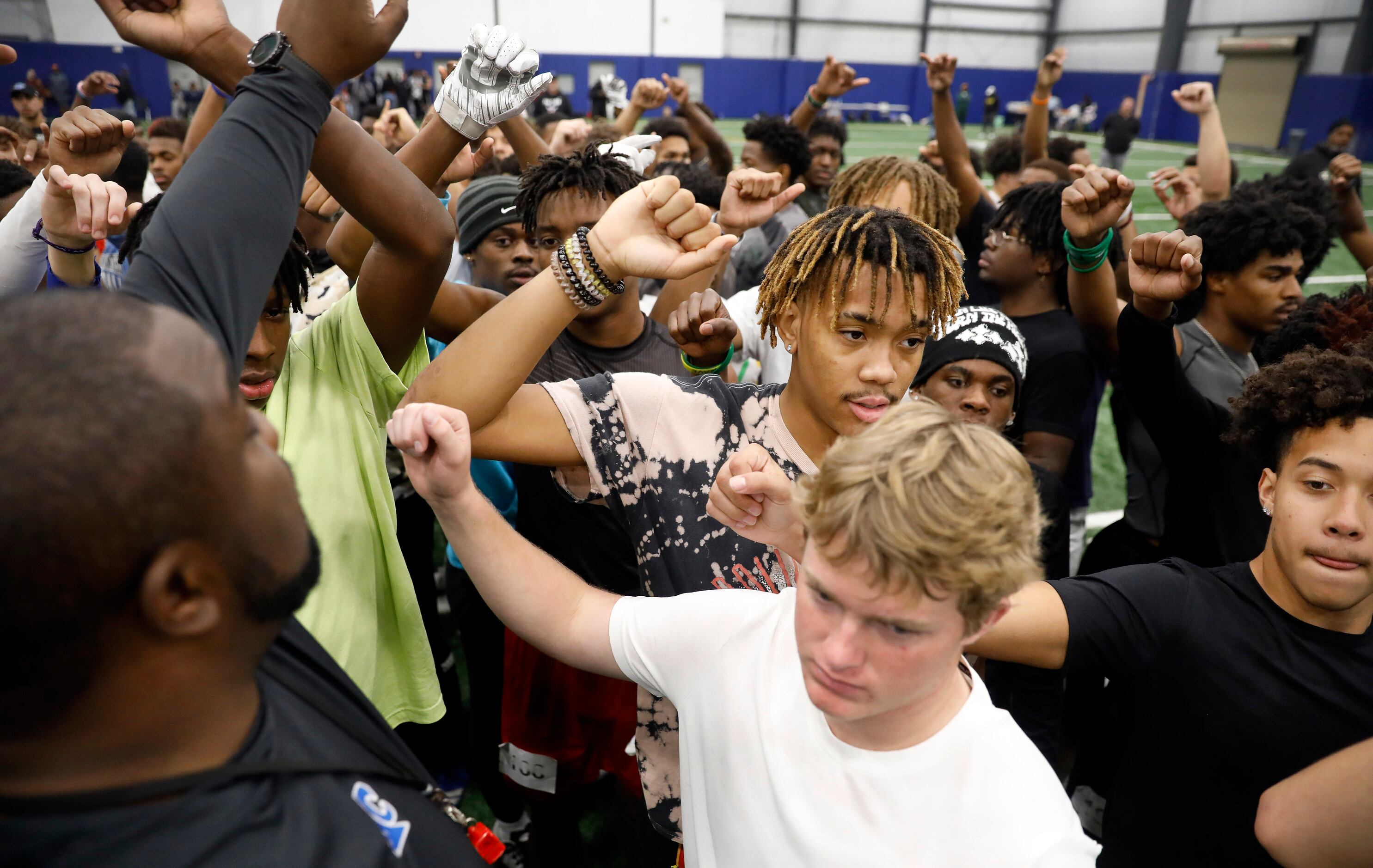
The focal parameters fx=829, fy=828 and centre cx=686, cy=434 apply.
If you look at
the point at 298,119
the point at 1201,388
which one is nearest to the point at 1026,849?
the point at 298,119

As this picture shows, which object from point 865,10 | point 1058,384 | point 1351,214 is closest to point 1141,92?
point 865,10

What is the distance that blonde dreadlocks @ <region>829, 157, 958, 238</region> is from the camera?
3268 mm

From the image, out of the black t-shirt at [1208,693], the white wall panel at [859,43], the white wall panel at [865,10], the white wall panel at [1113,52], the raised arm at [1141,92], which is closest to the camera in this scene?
the black t-shirt at [1208,693]

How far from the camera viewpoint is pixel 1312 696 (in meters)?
1.64

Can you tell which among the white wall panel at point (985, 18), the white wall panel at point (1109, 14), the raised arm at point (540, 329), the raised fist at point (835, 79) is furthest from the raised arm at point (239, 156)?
the white wall panel at point (985, 18)

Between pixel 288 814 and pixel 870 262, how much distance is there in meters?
1.53

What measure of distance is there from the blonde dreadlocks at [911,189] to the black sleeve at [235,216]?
7.27ft

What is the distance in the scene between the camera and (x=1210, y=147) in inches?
201

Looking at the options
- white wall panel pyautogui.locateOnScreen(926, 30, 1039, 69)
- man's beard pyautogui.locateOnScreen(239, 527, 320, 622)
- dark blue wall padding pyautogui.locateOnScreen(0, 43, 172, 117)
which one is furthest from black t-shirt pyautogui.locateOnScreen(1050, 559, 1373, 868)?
white wall panel pyautogui.locateOnScreen(926, 30, 1039, 69)

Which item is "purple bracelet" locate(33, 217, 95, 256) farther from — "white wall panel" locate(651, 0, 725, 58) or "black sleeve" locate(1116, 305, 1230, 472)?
"white wall panel" locate(651, 0, 725, 58)

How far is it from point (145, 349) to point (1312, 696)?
6.72 feet

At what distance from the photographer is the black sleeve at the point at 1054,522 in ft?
7.79

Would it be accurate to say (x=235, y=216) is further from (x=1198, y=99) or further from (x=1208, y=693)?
(x=1198, y=99)

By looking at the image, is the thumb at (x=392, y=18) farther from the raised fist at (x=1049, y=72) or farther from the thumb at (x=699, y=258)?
the raised fist at (x=1049, y=72)
